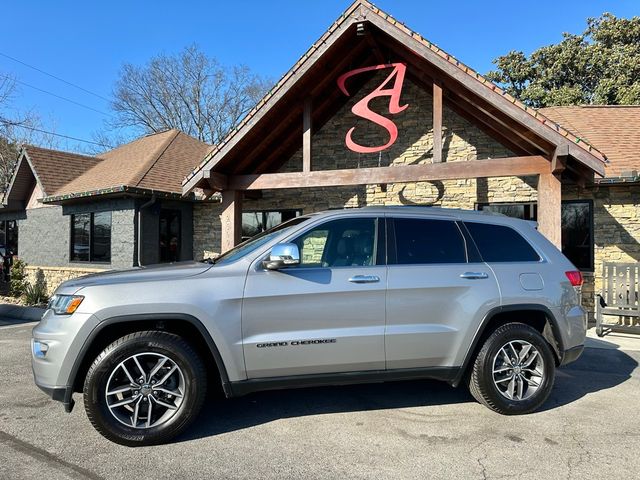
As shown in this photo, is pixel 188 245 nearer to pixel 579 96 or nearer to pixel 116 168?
pixel 116 168

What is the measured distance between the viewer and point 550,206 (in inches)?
296

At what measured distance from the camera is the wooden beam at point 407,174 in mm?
7699

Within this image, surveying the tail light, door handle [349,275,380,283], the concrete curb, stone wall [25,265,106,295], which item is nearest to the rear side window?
the tail light

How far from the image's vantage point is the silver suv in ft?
11.9

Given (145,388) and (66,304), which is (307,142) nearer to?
(66,304)

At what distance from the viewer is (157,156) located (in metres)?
13.6

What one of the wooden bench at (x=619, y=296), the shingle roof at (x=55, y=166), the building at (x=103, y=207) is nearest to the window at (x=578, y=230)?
the wooden bench at (x=619, y=296)

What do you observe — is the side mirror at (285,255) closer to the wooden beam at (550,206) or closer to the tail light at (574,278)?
the tail light at (574,278)

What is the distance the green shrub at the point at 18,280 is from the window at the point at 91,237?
7.35 ft

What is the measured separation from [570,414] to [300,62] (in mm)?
6835

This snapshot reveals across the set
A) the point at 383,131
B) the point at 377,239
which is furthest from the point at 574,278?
the point at 383,131

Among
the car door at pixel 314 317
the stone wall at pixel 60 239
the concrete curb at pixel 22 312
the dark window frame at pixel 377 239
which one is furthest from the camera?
the stone wall at pixel 60 239

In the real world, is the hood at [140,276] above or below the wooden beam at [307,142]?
below

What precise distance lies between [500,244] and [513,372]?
1205 millimetres
